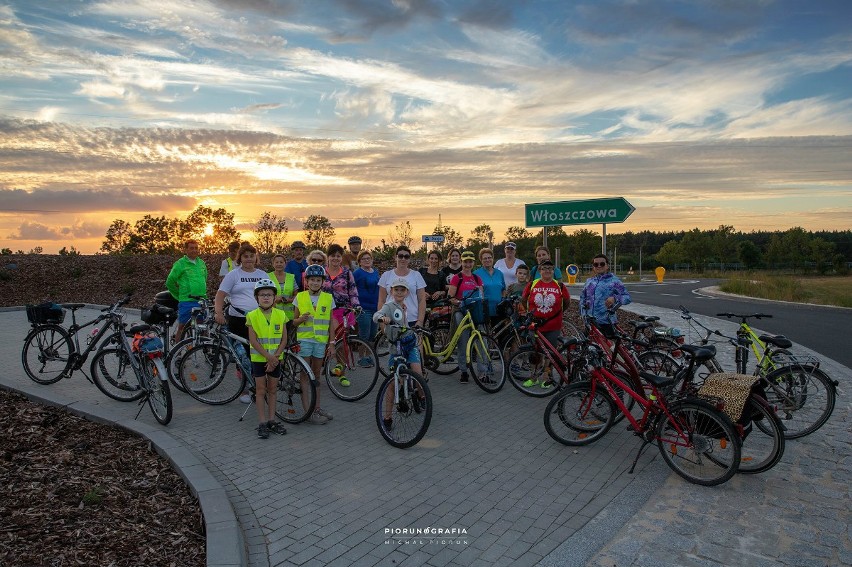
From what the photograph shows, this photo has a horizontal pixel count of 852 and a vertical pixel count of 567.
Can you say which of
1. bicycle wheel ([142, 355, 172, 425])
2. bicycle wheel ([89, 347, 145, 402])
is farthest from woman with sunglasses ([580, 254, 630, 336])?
bicycle wheel ([89, 347, 145, 402])

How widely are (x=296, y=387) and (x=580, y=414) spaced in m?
3.23

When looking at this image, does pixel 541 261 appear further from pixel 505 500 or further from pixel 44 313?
pixel 44 313

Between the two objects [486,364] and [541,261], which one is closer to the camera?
[486,364]

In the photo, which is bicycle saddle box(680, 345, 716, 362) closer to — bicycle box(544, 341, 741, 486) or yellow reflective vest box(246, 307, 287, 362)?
bicycle box(544, 341, 741, 486)

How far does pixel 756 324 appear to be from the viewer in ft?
52.2

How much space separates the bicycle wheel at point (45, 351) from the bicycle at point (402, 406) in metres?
5.22

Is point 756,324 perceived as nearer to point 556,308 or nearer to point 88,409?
point 556,308

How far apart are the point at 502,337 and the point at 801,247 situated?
8206 centimetres

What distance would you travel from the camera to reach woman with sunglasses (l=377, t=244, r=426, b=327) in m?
7.75

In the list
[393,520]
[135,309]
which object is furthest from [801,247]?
[393,520]

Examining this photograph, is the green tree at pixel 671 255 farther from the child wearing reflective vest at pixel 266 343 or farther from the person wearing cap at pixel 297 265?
the child wearing reflective vest at pixel 266 343

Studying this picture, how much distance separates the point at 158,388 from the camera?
259 inches

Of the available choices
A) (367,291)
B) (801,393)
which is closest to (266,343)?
(367,291)

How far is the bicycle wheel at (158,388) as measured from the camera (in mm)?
6395
